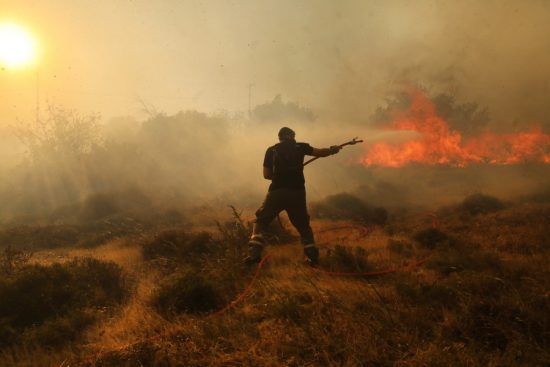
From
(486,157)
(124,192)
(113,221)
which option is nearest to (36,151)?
(124,192)

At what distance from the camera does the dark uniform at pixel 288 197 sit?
19.9ft

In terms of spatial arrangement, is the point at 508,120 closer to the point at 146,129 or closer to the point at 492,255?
the point at 492,255

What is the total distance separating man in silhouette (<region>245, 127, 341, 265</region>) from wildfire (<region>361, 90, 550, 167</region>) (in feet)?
89.0

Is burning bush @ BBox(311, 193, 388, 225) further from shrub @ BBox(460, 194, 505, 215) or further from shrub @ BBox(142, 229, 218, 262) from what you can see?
shrub @ BBox(142, 229, 218, 262)

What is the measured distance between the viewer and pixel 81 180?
108 feet

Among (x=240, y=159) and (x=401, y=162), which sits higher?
(x=240, y=159)

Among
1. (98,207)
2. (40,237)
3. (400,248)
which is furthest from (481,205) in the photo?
(98,207)

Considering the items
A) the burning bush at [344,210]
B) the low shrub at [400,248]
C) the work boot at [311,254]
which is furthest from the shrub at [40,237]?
the low shrub at [400,248]

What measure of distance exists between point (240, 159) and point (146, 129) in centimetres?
1326

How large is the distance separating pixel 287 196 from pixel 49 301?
403 cm

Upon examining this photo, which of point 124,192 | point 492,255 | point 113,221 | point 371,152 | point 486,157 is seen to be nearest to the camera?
point 492,255

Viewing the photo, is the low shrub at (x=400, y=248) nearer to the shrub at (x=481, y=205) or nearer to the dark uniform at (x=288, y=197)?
the dark uniform at (x=288, y=197)

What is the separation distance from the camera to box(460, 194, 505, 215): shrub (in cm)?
1391

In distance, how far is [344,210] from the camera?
1680 cm
